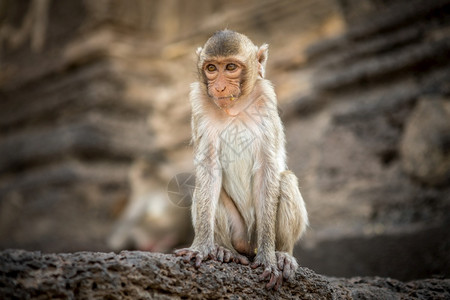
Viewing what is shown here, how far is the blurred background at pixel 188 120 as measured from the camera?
3.96 meters

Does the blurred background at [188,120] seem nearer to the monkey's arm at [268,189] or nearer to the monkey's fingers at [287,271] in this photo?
the monkey's arm at [268,189]

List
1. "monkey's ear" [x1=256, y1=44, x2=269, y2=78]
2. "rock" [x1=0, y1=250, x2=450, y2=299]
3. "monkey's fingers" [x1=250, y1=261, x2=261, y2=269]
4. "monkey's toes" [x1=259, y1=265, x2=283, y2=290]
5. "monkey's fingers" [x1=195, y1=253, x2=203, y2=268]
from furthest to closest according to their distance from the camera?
"monkey's ear" [x1=256, y1=44, x2=269, y2=78] < "monkey's fingers" [x1=250, y1=261, x2=261, y2=269] < "monkey's toes" [x1=259, y1=265, x2=283, y2=290] < "monkey's fingers" [x1=195, y1=253, x2=203, y2=268] < "rock" [x1=0, y1=250, x2=450, y2=299]

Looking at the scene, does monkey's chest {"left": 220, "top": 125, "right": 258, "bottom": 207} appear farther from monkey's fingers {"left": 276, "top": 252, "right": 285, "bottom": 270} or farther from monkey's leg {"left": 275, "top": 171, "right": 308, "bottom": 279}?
monkey's fingers {"left": 276, "top": 252, "right": 285, "bottom": 270}

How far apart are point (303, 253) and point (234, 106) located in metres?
1.80

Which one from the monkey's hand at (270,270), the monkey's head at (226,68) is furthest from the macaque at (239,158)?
the monkey's hand at (270,270)

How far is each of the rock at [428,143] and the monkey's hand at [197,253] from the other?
222cm

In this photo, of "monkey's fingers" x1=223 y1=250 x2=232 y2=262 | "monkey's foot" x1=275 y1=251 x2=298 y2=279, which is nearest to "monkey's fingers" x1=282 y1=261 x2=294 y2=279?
"monkey's foot" x1=275 y1=251 x2=298 y2=279

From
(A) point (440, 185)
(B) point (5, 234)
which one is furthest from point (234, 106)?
(B) point (5, 234)

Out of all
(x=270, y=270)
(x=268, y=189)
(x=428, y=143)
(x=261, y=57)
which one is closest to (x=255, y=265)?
(x=270, y=270)

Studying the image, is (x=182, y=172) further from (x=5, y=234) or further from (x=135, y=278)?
(x=135, y=278)

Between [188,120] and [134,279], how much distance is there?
4.18 m

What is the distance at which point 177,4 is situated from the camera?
21.6ft

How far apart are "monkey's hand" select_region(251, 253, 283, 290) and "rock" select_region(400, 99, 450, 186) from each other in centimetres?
203

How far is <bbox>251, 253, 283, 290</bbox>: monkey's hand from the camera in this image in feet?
7.30
